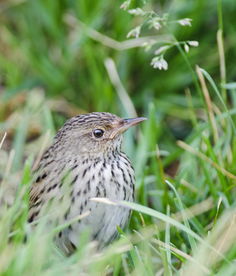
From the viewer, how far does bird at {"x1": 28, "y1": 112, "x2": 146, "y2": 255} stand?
14.7ft

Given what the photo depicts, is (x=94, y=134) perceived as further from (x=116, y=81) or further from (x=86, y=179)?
(x=116, y=81)

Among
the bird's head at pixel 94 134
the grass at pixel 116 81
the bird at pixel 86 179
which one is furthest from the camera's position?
the grass at pixel 116 81

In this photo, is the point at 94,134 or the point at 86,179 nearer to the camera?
the point at 86,179

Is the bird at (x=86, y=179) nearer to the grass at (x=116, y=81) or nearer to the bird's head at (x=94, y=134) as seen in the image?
the bird's head at (x=94, y=134)

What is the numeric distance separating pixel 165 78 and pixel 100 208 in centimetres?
245

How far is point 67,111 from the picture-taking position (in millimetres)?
6688

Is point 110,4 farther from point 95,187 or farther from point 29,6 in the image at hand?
point 95,187

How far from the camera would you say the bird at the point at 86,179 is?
448 centimetres

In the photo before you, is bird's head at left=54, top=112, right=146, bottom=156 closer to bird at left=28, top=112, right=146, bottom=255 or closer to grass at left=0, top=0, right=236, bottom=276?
bird at left=28, top=112, right=146, bottom=255

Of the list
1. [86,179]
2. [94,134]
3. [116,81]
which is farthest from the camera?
[116,81]

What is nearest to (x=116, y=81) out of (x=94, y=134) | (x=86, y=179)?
(x=94, y=134)

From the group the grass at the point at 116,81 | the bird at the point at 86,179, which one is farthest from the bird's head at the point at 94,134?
the grass at the point at 116,81

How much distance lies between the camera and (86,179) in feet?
14.9

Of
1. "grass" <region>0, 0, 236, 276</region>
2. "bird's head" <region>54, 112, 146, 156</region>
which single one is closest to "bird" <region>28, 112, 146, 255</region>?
"bird's head" <region>54, 112, 146, 156</region>
